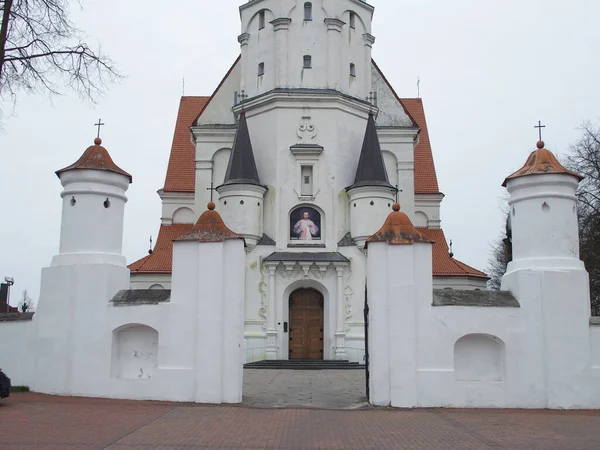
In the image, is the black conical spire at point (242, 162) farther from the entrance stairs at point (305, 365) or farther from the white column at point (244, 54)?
the entrance stairs at point (305, 365)

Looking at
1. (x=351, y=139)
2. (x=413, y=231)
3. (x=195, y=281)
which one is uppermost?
(x=351, y=139)

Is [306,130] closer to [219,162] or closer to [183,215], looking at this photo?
[219,162]

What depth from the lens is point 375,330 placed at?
1576 centimetres

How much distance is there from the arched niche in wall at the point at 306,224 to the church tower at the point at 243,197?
4.81ft

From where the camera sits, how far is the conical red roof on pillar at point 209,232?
1631cm

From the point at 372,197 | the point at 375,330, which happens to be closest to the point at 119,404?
the point at 375,330

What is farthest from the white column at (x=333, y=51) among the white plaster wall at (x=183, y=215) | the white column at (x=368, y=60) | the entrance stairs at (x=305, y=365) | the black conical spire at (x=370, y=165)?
the entrance stairs at (x=305, y=365)

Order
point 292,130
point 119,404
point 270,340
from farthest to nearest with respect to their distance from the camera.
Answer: point 292,130
point 270,340
point 119,404

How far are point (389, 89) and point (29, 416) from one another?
28.2 meters

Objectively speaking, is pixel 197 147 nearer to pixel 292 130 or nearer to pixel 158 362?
pixel 292 130

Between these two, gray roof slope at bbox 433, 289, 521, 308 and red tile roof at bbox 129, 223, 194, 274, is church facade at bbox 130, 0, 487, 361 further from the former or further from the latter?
gray roof slope at bbox 433, 289, 521, 308

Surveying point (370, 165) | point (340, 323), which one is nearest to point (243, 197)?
point (370, 165)

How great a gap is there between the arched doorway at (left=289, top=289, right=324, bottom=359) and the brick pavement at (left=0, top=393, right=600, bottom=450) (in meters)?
15.5

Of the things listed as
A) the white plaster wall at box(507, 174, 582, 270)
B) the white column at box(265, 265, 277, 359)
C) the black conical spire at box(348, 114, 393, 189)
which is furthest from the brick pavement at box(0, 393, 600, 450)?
the black conical spire at box(348, 114, 393, 189)
